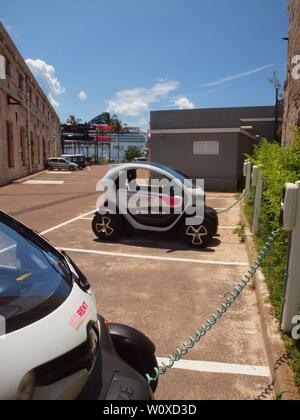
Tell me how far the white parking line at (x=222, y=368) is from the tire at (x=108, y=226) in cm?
433

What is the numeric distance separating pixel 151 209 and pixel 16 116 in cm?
2201

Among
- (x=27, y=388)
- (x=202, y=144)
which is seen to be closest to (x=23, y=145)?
(x=202, y=144)

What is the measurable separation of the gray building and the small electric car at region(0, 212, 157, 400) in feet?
54.2

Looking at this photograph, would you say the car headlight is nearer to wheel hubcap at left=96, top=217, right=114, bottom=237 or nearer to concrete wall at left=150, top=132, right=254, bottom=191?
wheel hubcap at left=96, top=217, right=114, bottom=237

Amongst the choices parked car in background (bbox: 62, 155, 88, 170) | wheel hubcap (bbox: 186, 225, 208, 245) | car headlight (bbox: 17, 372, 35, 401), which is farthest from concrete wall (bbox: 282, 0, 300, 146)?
parked car in background (bbox: 62, 155, 88, 170)

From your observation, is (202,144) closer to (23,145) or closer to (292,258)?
(292,258)

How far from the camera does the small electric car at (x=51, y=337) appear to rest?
1383 millimetres

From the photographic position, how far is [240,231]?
26.2 feet

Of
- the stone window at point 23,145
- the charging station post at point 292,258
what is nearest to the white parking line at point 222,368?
the charging station post at point 292,258
